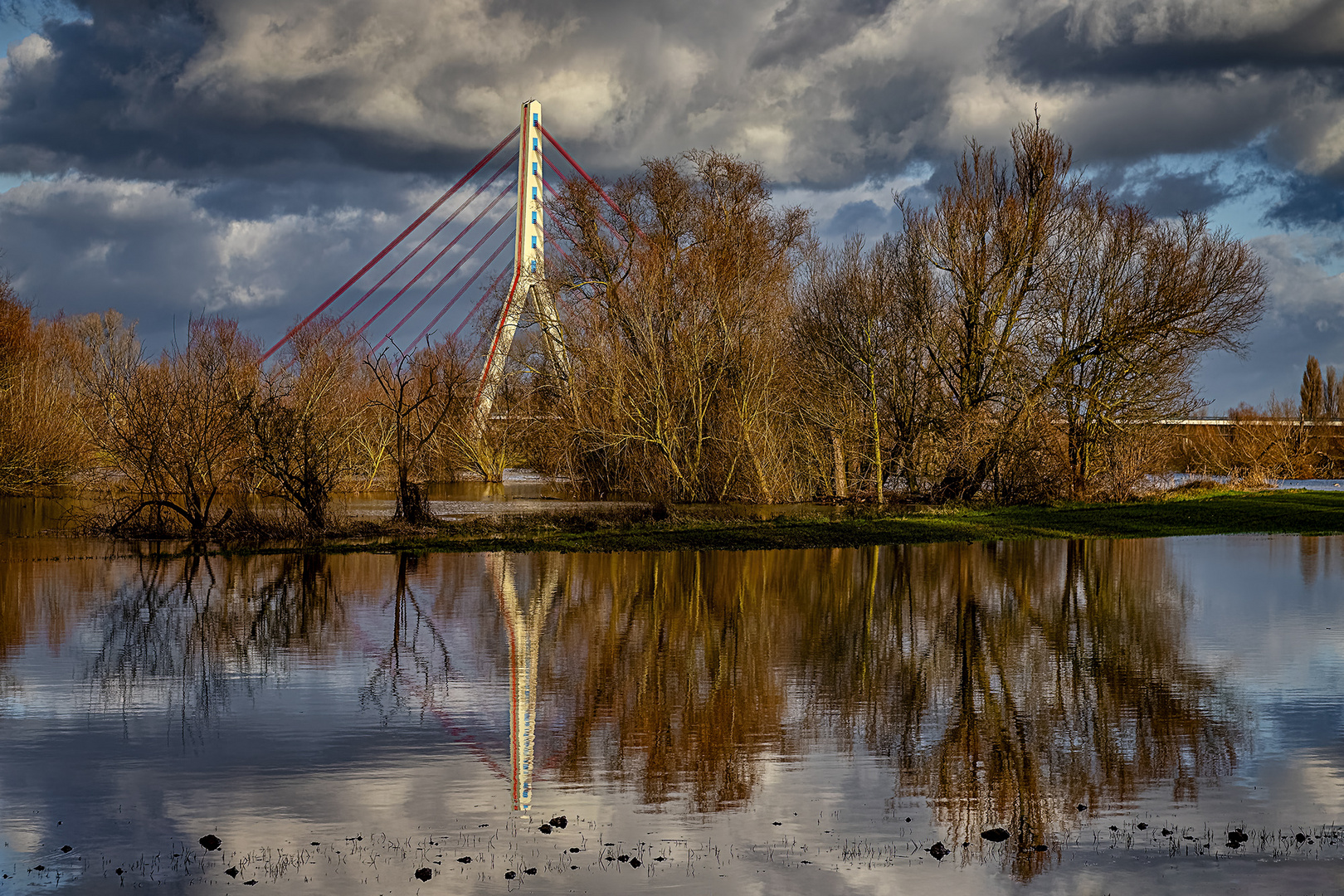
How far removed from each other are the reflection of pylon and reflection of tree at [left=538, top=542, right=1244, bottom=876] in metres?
0.18

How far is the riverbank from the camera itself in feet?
57.7

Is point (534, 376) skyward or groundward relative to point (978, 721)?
skyward

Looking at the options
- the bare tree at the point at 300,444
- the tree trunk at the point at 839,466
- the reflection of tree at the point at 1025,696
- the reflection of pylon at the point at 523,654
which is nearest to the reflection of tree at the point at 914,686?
the reflection of tree at the point at 1025,696

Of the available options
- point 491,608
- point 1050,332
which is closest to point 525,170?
point 1050,332

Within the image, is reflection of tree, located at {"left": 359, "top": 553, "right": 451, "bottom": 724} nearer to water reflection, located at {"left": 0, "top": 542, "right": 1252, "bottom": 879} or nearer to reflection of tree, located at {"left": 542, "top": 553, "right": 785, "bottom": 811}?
water reflection, located at {"left": 0, "top": 542, "right": 1252, "bottom": 879}

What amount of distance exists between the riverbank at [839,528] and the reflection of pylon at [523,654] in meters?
2.58

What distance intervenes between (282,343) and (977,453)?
24.0m

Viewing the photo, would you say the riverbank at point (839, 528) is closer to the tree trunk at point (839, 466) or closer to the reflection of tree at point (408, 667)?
the tree trunk at point (839, 466)

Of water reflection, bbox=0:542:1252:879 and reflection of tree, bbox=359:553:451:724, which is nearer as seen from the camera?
water reflection, bbox=0:542:1252:879

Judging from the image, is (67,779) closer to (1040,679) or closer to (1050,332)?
(1040,679)

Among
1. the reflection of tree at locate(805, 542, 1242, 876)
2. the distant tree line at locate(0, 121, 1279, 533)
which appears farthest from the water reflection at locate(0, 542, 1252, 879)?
the distant tree line at locate(0, 121, 1279, 533)

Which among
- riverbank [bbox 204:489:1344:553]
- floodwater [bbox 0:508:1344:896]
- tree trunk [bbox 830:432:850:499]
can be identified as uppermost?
tree trunk [bbox 830:432:850:499]

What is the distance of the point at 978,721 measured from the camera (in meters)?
7.00

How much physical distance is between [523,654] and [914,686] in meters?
2.98
